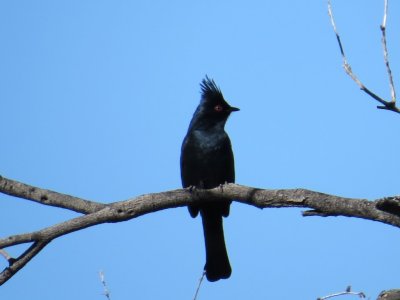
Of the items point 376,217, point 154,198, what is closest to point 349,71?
point 376,217

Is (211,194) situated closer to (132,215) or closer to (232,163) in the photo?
(132,215)

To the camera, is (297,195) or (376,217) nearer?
(376,217)

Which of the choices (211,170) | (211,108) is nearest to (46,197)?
(211,170)

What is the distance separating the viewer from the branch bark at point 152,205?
14.4 feet

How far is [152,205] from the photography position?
4.94 metres

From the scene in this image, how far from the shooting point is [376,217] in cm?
433

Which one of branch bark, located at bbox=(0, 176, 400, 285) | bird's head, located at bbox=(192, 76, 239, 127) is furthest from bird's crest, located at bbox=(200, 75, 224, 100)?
branch bark, located at bbox=(0, 176, 400, 285)

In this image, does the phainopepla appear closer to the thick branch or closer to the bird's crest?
the bird's crest

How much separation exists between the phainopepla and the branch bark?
234 cm

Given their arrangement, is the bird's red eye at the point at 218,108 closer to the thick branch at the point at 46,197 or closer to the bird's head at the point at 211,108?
the bird's head at the point at 211,108

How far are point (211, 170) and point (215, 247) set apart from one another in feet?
2.67

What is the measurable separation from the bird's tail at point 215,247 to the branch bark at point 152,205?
2.33m

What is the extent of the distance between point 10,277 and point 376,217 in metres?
2.22

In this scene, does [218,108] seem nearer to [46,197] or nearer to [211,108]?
[211,108]
